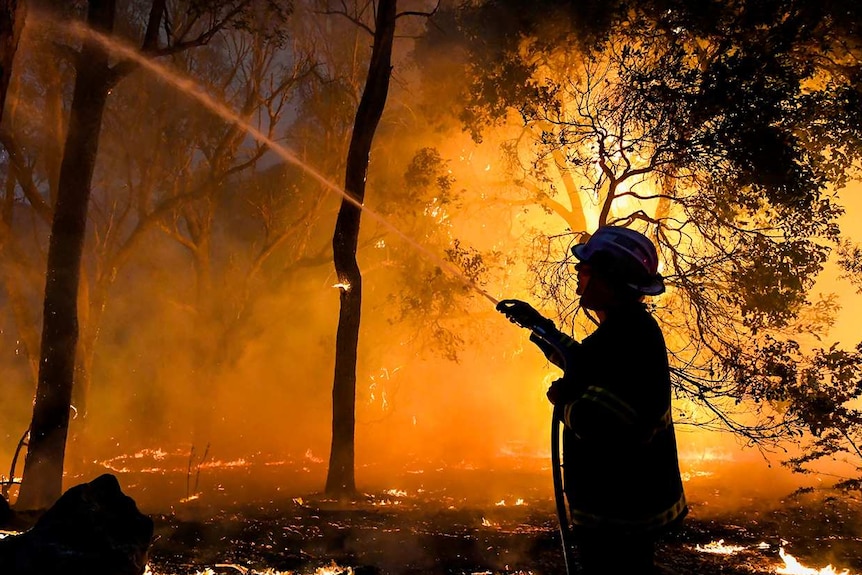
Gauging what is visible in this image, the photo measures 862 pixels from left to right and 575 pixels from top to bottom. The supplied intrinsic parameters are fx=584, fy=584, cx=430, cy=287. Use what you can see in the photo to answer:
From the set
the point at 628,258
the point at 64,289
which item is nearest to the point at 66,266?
the point at 64,289

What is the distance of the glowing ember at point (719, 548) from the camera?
314 inches

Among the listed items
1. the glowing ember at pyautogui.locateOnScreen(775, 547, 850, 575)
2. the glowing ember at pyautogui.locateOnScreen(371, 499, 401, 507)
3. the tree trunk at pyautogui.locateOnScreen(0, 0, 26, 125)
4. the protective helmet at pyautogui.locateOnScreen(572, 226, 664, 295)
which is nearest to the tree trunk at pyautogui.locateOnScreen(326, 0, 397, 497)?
the glowing ember at pyautogui.locateOnScreen(371, 499, 401, 507)

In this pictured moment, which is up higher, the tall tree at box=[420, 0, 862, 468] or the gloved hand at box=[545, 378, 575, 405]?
the tall tree at box=[420, 0, 862, 468]

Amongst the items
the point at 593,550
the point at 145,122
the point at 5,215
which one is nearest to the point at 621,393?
the point at 593,550

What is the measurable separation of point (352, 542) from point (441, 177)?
1031 centimetres

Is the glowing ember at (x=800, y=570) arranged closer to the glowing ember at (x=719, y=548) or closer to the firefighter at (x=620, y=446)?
the glowing ember at (x=719, y=548)

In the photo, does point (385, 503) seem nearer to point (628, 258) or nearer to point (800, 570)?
point (800, 570)

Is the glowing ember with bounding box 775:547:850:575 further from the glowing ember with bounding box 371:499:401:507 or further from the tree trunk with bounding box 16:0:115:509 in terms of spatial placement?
the tree trunk with bounding box 16:0:115:509

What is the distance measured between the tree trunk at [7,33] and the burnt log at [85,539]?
3.10 m

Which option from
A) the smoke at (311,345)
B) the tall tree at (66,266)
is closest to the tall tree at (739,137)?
the smoke at (311,345)

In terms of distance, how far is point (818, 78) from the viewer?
39.7 ft

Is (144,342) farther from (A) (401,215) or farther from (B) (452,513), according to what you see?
(B) (452,513)

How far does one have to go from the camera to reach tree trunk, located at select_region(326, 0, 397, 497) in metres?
10.8

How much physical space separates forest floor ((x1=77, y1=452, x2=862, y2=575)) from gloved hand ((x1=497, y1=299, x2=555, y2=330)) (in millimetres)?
3899
